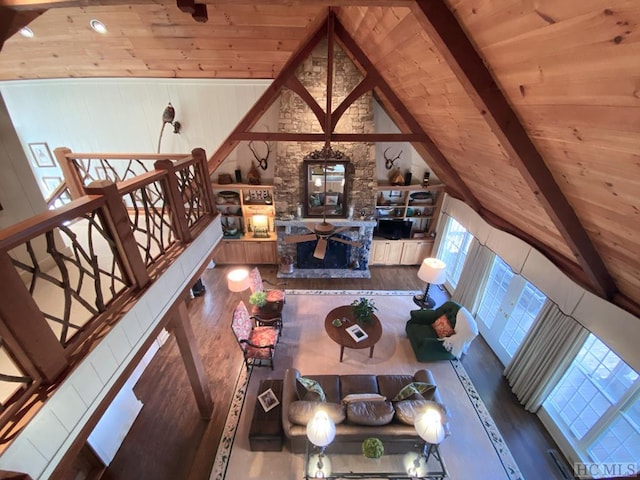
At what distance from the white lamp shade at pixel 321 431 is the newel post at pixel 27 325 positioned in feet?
7.52

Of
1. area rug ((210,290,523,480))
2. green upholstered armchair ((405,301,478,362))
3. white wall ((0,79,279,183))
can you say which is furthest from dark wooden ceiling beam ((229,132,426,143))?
area rug ((210,290,523,480))

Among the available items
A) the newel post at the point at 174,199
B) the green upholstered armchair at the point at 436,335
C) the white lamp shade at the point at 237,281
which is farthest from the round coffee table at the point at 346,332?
the newel post at the point at 174,199

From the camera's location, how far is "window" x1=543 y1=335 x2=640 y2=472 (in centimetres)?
306

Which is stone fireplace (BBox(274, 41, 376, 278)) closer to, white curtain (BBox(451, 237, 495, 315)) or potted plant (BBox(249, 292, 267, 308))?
potted plant (BBox(249, 292, 267, 308))

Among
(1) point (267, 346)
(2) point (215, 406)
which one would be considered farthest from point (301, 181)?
(2) point (215, 406)

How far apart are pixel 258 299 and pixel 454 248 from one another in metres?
4.92

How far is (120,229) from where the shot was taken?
221 centimetres

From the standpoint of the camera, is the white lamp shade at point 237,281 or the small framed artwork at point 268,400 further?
the white lamp shade at point 237,281

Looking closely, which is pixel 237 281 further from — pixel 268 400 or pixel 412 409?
pixel 412 409

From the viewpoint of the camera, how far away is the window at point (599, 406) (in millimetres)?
3064

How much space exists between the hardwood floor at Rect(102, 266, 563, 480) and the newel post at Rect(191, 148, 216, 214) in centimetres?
282

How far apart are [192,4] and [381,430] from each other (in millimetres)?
4763

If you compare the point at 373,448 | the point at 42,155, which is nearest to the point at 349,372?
the point at 373,448

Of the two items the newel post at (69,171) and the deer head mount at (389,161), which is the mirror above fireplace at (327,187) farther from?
the newel post at (69,171)
